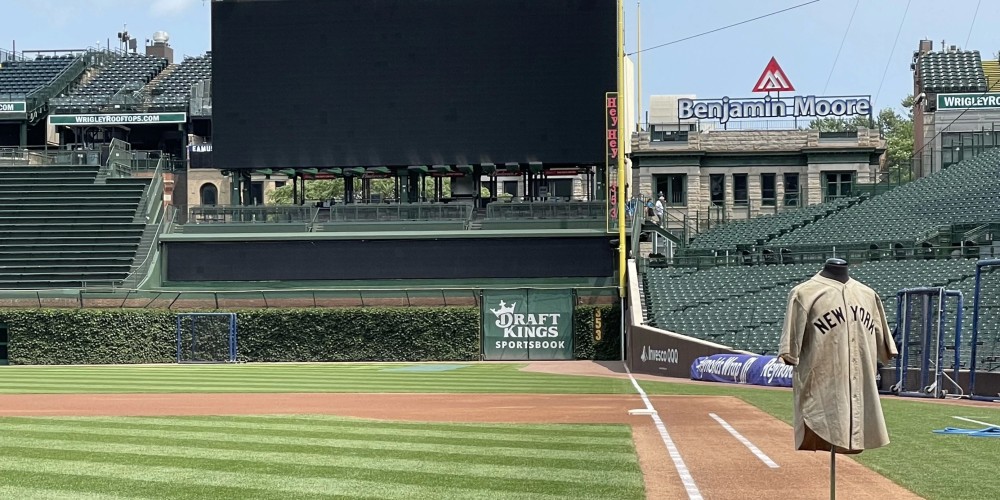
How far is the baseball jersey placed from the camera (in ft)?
29.1

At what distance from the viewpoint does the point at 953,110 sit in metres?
59.4

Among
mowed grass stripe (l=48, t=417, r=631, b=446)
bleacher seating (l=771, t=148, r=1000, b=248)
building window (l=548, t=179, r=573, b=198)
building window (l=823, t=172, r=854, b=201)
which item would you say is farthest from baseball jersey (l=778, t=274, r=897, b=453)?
building window (l=548, t=179, r=573, b=198)

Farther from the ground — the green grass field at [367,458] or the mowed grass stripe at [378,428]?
the green grass field at [367,458]

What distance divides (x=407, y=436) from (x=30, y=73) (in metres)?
69.1

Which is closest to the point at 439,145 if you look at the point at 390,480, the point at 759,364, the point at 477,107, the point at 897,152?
the point at 477,107

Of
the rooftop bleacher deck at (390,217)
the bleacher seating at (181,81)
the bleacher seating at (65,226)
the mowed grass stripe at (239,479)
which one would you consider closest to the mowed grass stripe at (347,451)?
the mowed grass stripe at (239,479)

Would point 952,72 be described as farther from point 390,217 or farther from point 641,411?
point 641,411

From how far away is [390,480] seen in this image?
1176 cm

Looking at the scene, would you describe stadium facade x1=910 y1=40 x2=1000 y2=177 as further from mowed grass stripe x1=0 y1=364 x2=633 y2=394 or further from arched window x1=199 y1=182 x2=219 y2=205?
arched window x1=199 y1=182 x2=219 y2=205

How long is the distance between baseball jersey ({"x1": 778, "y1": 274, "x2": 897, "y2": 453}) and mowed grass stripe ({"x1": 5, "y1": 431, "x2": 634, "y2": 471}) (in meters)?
3.99

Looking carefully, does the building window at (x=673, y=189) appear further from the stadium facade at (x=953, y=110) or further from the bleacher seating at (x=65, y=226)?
the bleacher seating at (x=65, y=226)

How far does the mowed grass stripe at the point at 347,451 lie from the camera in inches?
515

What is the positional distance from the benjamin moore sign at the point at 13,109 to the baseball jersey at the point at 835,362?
6863 centimetres

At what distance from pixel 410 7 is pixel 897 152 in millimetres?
54225
